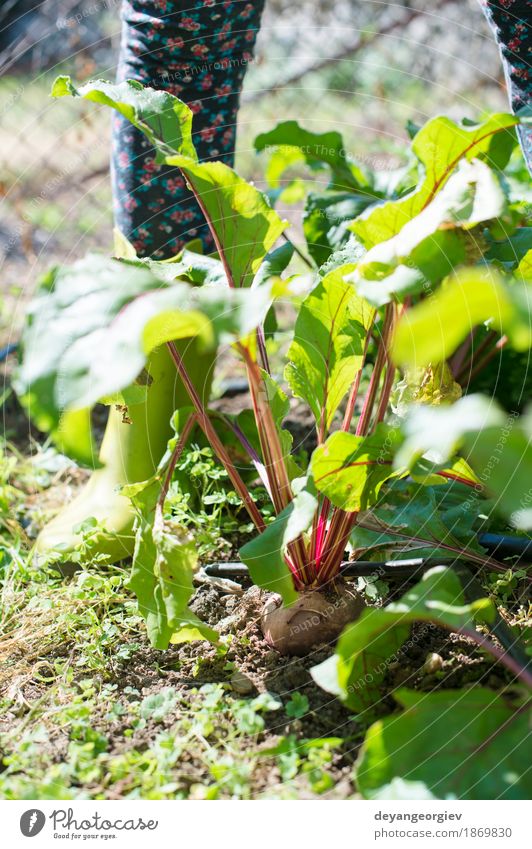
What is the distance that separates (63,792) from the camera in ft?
2.81

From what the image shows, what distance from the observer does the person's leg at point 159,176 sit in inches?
51.6

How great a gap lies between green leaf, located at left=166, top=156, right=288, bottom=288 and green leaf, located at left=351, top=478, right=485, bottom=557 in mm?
357

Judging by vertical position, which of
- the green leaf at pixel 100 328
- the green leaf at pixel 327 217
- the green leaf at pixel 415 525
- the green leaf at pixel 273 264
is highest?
the green leaf at pixel 100 328

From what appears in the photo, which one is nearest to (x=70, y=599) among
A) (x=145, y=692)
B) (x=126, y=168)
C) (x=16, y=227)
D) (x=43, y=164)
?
(x=145, y=692)

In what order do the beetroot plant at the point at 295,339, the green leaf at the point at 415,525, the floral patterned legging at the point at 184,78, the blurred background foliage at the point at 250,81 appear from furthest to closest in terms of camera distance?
the blurred background foliage at the point at 250,81 < the floral patterned legging at the point at 184,78 < the green leaf at the point at 415,525 < the beetroot plant at the point at 295,339

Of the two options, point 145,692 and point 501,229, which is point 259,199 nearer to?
point 501,229

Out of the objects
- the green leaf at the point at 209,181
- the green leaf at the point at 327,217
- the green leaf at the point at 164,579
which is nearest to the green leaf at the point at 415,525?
the green leaf at the point at 164,579

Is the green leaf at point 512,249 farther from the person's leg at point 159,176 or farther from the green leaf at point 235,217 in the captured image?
the person's leg at point 159,176

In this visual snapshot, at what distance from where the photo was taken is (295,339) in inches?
41.3

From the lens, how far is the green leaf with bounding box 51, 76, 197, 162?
96 cm

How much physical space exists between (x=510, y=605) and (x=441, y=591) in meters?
0.33

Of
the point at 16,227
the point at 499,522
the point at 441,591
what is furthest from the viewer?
the point at 16,227

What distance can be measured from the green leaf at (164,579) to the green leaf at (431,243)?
368 millimetres

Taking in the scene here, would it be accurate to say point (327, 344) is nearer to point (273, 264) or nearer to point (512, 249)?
point (273, 264)
